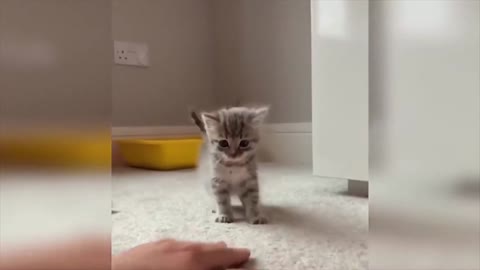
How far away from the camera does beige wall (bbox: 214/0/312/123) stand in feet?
5.65

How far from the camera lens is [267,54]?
183cm

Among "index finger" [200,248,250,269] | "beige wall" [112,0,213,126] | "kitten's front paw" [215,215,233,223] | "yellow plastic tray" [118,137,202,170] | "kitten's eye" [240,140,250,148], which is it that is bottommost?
"kitten's front paw" [215,215,233,223]

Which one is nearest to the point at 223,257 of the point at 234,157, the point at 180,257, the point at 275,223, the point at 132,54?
the point at 180,257

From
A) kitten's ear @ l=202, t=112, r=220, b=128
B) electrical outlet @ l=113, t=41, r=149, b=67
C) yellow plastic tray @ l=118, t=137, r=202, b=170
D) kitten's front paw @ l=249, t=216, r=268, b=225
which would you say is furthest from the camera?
electrical outlet @ l=113, t=41, r=149, b=67

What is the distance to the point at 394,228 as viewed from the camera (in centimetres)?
39

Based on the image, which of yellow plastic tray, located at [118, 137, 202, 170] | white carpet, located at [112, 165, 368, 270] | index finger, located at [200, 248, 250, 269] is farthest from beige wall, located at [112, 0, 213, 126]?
index finger, located at [200, 248, 250, 269]

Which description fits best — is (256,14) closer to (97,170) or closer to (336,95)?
(336,95)

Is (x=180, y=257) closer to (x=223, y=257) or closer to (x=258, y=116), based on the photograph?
(x=223, y=257)

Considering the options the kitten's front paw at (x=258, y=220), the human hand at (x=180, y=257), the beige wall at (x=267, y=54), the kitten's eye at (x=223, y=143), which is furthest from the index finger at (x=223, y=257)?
the beige wall at (x=267, y=54)

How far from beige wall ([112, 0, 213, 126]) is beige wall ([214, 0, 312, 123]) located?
2.9 inches

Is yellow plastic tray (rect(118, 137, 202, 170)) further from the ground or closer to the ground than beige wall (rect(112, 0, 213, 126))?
closer to the ground

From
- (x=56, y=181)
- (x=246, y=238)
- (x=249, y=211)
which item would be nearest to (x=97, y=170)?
(x=56, y=181)

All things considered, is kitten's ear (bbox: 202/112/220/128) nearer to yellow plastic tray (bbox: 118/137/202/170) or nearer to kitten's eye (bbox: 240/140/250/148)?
kitten's eye (bbox: 240/140/250/148)

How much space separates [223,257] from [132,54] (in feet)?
4.78
